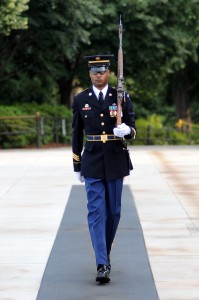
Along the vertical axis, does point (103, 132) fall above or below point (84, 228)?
above

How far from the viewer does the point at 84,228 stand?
481 inches

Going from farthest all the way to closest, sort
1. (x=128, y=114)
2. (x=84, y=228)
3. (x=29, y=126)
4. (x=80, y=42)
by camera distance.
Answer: (x=80, y=42), (x=29, y=126), (x=84, y=228), (x=128, y=114)

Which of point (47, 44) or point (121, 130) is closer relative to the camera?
point (121, 130)

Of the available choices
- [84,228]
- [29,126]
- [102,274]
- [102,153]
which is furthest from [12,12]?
[102,274]

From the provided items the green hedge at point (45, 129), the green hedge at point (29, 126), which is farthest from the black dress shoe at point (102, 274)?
the green hedge at point (45, 129)

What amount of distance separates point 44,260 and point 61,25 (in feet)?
85.3

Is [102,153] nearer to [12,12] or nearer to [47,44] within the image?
[12,12]

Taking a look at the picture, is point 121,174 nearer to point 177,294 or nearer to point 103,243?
point 103,243

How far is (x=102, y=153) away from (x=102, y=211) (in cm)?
53

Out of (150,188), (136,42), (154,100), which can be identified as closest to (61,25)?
(136,42)

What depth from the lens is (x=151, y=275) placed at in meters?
9.00

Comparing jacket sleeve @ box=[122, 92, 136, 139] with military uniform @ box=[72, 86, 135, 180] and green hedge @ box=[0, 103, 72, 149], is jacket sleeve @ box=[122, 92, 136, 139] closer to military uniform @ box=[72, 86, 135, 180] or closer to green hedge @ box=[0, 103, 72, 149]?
military uniform @ box=[72, 86, 135, 180]

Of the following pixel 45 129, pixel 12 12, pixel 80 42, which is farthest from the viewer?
pixel 80 42

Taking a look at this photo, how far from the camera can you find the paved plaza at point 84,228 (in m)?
8.73
